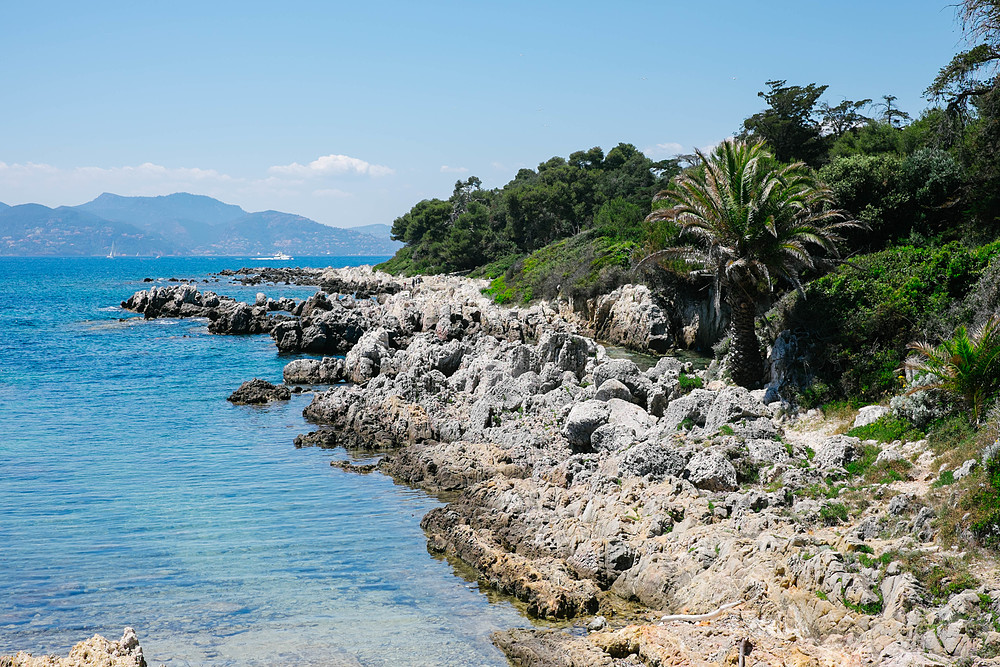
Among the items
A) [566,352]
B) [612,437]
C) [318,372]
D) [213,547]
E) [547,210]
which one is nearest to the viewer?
[213,547]

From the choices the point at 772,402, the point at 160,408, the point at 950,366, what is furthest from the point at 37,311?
the point at 950,366

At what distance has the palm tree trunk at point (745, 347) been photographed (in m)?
22.4

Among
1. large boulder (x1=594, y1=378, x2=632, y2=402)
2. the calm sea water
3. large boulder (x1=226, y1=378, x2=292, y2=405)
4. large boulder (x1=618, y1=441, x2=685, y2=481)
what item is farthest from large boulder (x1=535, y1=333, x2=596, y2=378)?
large boulder (x1=226, y1=378, x2=292, y2=405)

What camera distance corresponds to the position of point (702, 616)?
10344mm

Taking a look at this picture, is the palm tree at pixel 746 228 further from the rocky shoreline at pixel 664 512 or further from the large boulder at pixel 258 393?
the large boulder at pixel 258 393

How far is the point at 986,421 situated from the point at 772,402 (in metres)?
6.63

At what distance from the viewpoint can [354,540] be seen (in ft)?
54.8

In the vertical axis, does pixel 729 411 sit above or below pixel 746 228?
below

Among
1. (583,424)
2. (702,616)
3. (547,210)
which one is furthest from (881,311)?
(547,210)

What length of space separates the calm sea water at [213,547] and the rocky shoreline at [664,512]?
1.23 metres

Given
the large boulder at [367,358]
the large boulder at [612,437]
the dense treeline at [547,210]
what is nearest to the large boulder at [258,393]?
the large boulder at [367,358]

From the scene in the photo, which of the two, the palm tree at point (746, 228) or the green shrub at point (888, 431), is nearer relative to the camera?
the green shrub at point (888, 431)

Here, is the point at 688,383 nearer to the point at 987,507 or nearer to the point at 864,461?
the point at 864,461

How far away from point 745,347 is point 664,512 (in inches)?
390
